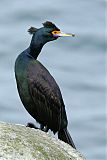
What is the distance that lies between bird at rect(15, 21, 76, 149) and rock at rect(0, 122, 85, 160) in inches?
55.6

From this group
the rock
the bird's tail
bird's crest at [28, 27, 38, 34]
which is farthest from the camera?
bird's crest at [28, 27, 38, 34]

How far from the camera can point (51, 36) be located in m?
9.19

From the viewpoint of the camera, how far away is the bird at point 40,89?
8953 mm

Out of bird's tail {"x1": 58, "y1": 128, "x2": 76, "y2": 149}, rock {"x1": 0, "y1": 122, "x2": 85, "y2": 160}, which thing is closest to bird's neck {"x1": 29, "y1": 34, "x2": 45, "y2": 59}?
bird's tail {"x1": 58, "y1": 128, "x2": 76, "y2": 149}

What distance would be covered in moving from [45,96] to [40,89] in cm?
11

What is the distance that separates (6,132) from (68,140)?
2.08 m

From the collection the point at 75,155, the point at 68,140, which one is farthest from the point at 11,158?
the point at 68,140

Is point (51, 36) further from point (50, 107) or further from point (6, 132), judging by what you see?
point (6, 132)

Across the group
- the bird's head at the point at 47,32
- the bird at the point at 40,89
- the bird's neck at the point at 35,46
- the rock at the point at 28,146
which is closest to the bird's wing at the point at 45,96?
the bird at the point at 40,89

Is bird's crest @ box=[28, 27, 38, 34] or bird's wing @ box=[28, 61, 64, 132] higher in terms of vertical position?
bird's crest @ box=[28, 27, 38, 34]

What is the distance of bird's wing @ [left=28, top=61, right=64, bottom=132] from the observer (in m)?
9.00

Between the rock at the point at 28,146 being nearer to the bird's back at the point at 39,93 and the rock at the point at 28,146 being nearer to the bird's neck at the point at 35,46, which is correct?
the bird's back at the point at 39,93

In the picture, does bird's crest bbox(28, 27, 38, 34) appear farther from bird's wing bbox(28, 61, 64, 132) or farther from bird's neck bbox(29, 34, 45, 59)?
bird's wing bbox(28, 61, 64, 132)

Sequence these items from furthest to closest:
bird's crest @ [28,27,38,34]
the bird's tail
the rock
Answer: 1. bird's crest @ [28,27,38,34]
2. the bird's tail
3. the rock
